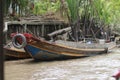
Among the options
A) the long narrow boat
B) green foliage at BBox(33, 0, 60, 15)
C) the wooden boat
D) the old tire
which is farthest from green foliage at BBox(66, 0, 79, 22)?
the old tire

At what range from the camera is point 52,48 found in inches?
555

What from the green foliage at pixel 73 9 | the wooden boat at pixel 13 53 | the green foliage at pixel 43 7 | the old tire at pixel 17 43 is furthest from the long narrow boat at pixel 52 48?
the green foliage at pixel 43 7

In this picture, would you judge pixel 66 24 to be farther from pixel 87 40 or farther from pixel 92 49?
pixel 92 49

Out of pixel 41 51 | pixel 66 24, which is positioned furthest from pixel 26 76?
pixel 66 24

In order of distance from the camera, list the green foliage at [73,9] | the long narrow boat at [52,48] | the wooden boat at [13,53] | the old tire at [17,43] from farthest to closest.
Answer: the green foliage at [73,9] → the wooden boat at [13,53] → the long narrow boat at [52,48] → the old tire at [17,43]

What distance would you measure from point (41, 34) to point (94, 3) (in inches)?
172

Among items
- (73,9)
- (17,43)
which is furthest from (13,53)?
(73,9)

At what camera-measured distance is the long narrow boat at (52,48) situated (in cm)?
1343

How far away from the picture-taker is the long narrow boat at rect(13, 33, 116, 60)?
13433 millimetres

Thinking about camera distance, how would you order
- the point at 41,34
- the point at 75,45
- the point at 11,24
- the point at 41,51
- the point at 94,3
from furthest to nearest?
the point at 41,34
the point at 94,3
the point at 11,24
the point at 75,45
the point at 41,51

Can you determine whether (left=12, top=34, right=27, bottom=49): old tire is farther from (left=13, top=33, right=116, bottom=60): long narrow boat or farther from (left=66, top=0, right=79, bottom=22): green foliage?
(left=66, top=0, right=79, bottom=22): green foliage

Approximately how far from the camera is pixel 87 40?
742 inches

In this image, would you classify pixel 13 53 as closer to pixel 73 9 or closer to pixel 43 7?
pixel 73 9

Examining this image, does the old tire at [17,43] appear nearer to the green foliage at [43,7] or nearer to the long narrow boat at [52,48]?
the long narrow boat at [52,48]
